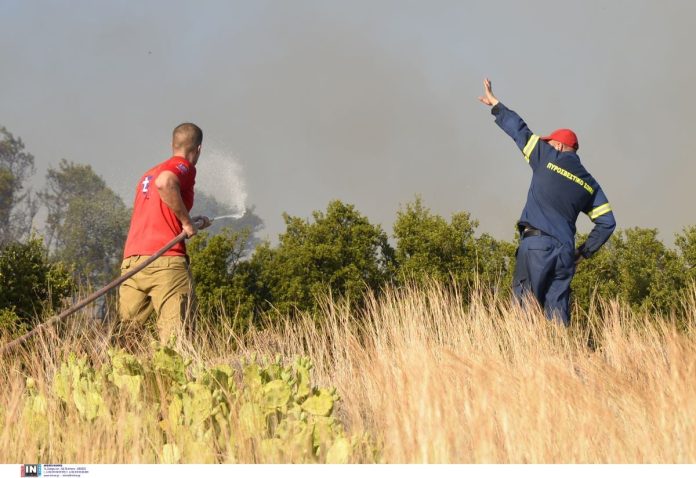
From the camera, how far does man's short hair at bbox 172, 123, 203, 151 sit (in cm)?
638

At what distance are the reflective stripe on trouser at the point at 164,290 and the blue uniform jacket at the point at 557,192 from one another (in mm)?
2834

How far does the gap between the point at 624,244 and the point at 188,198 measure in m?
14.2

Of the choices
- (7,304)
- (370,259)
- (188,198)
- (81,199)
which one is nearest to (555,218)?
(188,198)

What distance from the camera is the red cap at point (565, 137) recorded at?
7477 mm

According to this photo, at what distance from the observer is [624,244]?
18.8 m

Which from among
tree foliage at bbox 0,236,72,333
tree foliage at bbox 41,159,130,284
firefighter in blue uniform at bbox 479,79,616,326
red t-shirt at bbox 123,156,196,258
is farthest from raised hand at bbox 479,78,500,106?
tree foliage at bbox 41,159,130,284

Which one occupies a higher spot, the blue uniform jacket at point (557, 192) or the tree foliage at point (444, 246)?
the tree foliage at point (444, 246)

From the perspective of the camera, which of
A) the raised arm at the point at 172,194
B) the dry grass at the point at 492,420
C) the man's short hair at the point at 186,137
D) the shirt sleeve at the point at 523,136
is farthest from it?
the shirt sleeve at the point at 523,136

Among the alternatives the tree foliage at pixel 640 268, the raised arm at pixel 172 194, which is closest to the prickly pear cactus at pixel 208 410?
the raised arm at pixel 172 194

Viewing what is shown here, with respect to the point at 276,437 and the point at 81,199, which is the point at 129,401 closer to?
the point at 276,437

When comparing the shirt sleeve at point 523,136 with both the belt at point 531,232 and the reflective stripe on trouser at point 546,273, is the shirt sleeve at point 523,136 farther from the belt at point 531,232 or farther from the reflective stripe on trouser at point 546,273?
the reflective stripe on trouser at point 546,273

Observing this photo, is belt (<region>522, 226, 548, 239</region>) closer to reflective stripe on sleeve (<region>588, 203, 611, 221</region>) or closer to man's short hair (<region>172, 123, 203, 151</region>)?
reflective stripe on sleeve (<region>588, 203, 611, 221</region>)

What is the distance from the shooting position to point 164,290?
247 inches

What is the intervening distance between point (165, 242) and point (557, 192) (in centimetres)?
316
